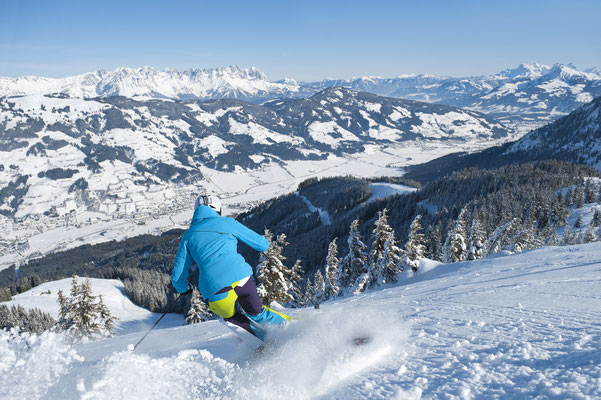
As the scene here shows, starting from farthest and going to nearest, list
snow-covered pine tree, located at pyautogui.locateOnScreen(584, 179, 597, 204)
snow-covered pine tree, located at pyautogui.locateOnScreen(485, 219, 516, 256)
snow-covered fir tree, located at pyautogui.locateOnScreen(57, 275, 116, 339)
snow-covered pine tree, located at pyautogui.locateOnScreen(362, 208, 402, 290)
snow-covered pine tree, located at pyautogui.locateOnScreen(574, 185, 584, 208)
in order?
1. snow-covered pine tree, located at pyautogui.locateOnScreen(584, 179, 597, 204)
2. snow-covered pine tree, located at pyautogui.locateOnScreen(574, 185, 584, 208)
3. snow-covered pine tree, located at pyautogui.locateOnScreen(485, 219, 516, 256)
4. snow-covered pine tree, located at pyautogui.locateOnScreen(362, 208, 402, 290)
5. snow-covered fir tree, located at pyautogui.locateOnScreen(57, 275, 116, 339)

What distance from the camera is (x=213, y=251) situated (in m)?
6.07

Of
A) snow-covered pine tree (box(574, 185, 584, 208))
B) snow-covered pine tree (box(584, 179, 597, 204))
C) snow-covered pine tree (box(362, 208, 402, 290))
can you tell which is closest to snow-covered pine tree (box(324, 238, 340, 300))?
snow-covered pine tree (box(362, 208, 402, 290))

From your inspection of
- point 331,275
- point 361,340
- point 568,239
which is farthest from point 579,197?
point 361,340

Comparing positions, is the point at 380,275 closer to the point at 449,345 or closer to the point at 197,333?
the point at 197,333

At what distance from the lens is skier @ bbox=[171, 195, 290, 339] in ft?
19.8

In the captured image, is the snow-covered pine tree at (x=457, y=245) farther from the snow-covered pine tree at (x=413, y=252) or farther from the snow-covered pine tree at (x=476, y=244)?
the snow-covered pine tree at (x=413, y=252)

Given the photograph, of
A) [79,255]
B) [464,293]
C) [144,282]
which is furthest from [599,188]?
[79,255]

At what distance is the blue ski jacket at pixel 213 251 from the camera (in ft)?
19.7

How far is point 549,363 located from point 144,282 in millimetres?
83474

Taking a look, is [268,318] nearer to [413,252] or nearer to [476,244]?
[413,252]

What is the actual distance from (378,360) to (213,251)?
11.5ft

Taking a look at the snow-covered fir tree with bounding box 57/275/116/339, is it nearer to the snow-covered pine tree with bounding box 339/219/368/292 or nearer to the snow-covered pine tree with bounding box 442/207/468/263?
the snow-covered pine tree with bounding box 339/219/368/292

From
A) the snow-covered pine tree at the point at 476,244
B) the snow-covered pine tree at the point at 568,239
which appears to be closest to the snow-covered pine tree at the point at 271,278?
the snow-covered pine tree at the point at 476,244

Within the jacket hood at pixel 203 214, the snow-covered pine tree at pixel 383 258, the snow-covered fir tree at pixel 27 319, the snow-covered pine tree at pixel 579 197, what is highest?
the jacket hood at pixel 203 214
